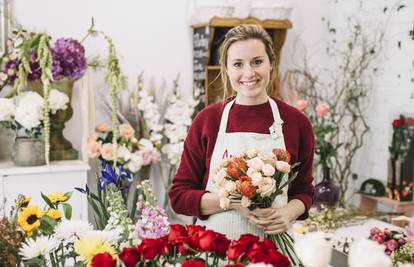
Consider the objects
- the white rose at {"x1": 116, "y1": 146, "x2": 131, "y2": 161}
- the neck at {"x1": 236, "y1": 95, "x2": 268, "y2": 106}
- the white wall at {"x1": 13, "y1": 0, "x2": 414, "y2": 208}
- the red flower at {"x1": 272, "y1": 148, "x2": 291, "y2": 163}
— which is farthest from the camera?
the white wall at {"x1": 13, "y1": 0, "x2": 414, "y2": 208}

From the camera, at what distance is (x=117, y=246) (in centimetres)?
137

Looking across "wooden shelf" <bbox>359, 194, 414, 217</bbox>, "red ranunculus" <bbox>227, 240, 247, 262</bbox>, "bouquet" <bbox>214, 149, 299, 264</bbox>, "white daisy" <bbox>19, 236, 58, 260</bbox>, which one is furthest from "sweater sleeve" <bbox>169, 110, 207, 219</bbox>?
"wooden shelf" <bbox>359, 194, 414, 217</bbox>

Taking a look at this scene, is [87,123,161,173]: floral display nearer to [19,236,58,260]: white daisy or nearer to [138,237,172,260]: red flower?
[19,236,58,260]: white daisy

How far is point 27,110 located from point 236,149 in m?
1.58

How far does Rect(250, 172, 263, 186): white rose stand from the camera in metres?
1.47

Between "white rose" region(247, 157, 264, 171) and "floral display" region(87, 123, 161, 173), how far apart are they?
185 cm

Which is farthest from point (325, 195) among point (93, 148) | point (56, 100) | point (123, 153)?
point (56, 100)

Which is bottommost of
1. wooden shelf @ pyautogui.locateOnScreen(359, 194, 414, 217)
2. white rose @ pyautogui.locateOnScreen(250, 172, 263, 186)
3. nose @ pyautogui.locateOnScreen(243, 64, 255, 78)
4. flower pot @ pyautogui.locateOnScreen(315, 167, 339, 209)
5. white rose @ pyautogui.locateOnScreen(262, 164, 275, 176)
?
wooden shelf @ pyautogui.locateOnScreen(359, 194, 414, 217)

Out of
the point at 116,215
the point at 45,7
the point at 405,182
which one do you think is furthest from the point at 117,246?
the point at 405,182

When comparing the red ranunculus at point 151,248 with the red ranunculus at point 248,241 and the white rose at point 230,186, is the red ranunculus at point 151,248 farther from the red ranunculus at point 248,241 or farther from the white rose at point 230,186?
the white rose at point 230,186

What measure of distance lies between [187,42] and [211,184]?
2164mm

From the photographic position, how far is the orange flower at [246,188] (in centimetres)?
149

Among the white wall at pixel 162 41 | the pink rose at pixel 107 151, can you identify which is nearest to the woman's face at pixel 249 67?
the pink rose at pixel 107 151

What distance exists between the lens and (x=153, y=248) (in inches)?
42.8
